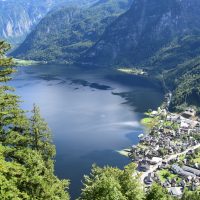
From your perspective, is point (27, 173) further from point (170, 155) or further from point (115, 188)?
point (170, 155)

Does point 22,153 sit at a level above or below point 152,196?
above

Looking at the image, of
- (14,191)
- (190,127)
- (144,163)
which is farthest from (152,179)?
(14,191)

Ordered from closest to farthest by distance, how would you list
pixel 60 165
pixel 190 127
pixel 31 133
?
pixel 31 133, pixel 60 165, pixel 190 127

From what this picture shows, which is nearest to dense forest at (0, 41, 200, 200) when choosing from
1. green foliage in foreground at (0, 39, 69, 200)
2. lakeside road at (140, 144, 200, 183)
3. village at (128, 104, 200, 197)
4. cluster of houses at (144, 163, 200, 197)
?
green foliage in foreground at (0, 39, 69, 200)

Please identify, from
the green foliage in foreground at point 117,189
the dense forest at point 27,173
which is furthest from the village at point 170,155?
the dense forest at point 27,173

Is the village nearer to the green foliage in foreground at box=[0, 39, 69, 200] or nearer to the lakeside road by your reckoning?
the lakeside road

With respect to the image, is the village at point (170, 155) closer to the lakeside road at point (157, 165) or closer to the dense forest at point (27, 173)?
the lakeside road at point (157, 165)

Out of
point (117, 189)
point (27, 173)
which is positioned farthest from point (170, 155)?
point (117, 189)

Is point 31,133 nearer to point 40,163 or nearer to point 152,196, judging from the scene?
point 40,163

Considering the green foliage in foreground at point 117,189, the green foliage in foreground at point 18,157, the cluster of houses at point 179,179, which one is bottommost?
the cluster of houses at point 179,179
